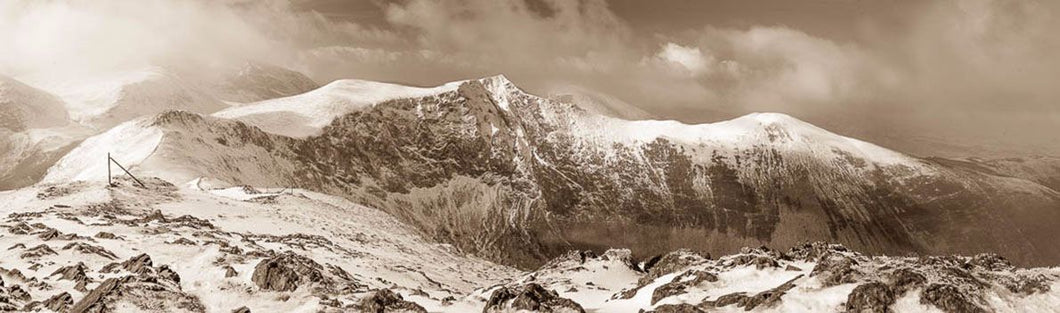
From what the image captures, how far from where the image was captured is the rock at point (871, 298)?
3425 centimetres

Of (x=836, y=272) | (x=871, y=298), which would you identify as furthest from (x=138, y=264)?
(x=871, y=298)

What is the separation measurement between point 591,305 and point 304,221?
56.3 m

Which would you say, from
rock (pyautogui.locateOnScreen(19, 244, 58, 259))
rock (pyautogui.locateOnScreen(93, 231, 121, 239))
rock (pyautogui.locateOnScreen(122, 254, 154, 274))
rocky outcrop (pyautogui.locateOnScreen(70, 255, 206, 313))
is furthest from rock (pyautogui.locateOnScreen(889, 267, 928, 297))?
rock (pyautogui.locateOnScreen(93, 231, 121, 239))

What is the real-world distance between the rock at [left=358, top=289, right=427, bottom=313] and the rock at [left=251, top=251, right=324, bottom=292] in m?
4.95

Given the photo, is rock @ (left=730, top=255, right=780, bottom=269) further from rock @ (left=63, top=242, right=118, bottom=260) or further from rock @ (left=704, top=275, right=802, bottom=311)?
rock @ (left=63, top=242, right=118, bottom=260)

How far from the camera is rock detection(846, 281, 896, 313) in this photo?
112ft

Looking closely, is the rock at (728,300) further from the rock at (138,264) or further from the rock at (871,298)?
the rock at (138,264)

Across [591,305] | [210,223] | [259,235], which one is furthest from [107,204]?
[591,305]

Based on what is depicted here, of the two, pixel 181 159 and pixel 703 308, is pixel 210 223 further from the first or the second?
pixel 181 159

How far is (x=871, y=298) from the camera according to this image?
3462 centimetres

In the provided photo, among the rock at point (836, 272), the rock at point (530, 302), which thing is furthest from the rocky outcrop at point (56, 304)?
the rock at point (836, 272)

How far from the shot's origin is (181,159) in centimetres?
17525

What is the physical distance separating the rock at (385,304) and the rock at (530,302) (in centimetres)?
363

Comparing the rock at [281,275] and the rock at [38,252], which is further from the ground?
the rock at [281,275]
